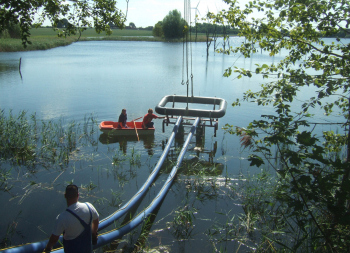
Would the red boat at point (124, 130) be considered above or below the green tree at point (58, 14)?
below

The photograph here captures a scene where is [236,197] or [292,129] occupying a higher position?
[292,129]

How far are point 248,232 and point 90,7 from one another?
15.8ft

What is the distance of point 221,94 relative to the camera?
17.2m

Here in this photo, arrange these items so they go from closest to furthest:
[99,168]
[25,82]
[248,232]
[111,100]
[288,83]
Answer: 1. [288,83]
2. [248,232]
3. [99,168]
4. [111,100]
5. [25,82]

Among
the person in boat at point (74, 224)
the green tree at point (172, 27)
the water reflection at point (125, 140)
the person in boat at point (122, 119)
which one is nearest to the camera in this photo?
the person in boat at point (74, 224)

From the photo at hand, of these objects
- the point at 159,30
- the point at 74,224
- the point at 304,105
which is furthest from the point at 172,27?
the point at 74,224

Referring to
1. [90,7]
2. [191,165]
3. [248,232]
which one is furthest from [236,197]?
[90,7]

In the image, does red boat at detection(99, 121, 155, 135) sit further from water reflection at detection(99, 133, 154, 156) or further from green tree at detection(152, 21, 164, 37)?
green tree at detection(152, 21, 164, 37)

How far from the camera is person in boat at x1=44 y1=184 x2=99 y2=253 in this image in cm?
327

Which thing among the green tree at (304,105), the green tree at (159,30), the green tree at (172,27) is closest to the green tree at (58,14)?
the green tree at (304,105)

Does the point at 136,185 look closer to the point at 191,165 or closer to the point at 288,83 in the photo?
the point at 191,165

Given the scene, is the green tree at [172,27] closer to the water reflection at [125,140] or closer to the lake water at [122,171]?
the lake water at [122,171]

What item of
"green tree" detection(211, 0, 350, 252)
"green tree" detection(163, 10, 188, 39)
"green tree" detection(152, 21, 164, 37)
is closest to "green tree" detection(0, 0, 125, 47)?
"green tree" detection(211, 0, 350, 252)

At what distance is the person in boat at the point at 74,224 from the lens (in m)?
3.27
